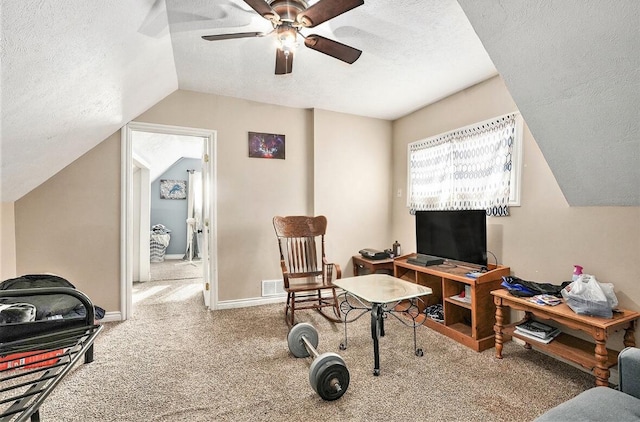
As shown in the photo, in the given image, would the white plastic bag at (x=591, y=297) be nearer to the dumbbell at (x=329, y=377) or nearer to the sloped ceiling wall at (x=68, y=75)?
the dumbbell at (x=329, y=377)

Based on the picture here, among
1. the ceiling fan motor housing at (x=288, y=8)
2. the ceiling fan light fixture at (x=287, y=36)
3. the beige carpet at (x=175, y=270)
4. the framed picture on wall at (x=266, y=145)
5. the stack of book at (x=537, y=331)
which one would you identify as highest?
the ceiling fan motor housing at (x=288, y=8)

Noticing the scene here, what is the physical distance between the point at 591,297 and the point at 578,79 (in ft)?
4.35

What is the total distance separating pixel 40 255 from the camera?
2.86 metres

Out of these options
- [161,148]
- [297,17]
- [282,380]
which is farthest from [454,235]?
[161,148]

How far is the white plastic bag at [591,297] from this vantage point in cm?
189

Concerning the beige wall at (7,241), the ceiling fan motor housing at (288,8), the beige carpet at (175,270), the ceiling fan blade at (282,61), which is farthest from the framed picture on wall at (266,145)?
the beige carpet at (175,270)

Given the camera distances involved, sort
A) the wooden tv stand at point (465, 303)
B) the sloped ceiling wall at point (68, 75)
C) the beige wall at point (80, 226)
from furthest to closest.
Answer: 1. the beige wall at point (80, 226)
2. the wooden tv stand at point (465, 303)
3. the sloped ceiling wall at point (68, 75)

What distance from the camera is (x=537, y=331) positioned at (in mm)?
2232

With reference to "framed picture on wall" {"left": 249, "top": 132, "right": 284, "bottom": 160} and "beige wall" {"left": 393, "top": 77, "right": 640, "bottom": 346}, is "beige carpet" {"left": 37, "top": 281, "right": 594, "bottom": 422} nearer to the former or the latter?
"beige wall" {"left": 393, "top": 77, "right": 640, "bottom": 346}

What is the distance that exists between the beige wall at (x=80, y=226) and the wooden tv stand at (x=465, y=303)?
3.11 meters

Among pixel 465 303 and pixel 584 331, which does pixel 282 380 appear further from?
pixel 584 331

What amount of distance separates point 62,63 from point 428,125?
11.2 ft

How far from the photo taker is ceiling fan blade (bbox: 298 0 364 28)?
1599 millimetres

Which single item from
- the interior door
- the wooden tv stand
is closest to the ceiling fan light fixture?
the interior door
